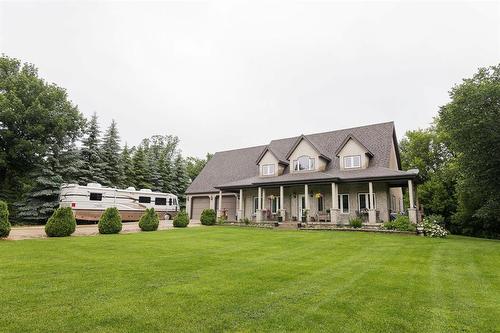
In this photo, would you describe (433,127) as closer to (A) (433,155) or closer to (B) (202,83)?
(A) (433,155)

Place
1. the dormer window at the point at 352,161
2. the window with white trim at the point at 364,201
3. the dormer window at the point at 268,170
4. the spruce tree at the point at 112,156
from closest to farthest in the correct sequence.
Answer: the window with white trim at the point at 364,201 → the dormer window at the point at 352,161 → the dormer window at the point at 268,170 → the spruce tree at the point at 112,156

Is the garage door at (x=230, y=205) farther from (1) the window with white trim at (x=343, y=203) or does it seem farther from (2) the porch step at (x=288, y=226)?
(1) the window with white trim at (x=343, y=203)

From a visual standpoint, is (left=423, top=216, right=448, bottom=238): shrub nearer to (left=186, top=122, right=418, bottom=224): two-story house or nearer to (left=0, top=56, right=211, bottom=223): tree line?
(left=186, top=122, right=418, bottom=224): two-story house

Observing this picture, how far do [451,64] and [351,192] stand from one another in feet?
46.7

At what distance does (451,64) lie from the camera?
83.9ft

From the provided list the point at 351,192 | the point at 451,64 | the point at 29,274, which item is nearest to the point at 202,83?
the point at 351,192

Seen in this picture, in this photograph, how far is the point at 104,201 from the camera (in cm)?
2530

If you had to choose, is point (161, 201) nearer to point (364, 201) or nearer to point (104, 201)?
point (104, 201)

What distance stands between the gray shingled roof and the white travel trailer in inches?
187

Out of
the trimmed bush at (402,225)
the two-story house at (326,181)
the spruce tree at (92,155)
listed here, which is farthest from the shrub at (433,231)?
the spruce tree at (92,155)

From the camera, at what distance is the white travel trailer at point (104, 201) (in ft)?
77.7

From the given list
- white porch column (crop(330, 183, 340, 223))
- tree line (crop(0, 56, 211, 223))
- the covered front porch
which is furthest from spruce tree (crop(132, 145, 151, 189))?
white porch column (crop(330, 183, 340, 223))

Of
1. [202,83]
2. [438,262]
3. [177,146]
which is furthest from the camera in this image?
[177,146]

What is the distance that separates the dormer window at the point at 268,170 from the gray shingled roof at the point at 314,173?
2.81ft
